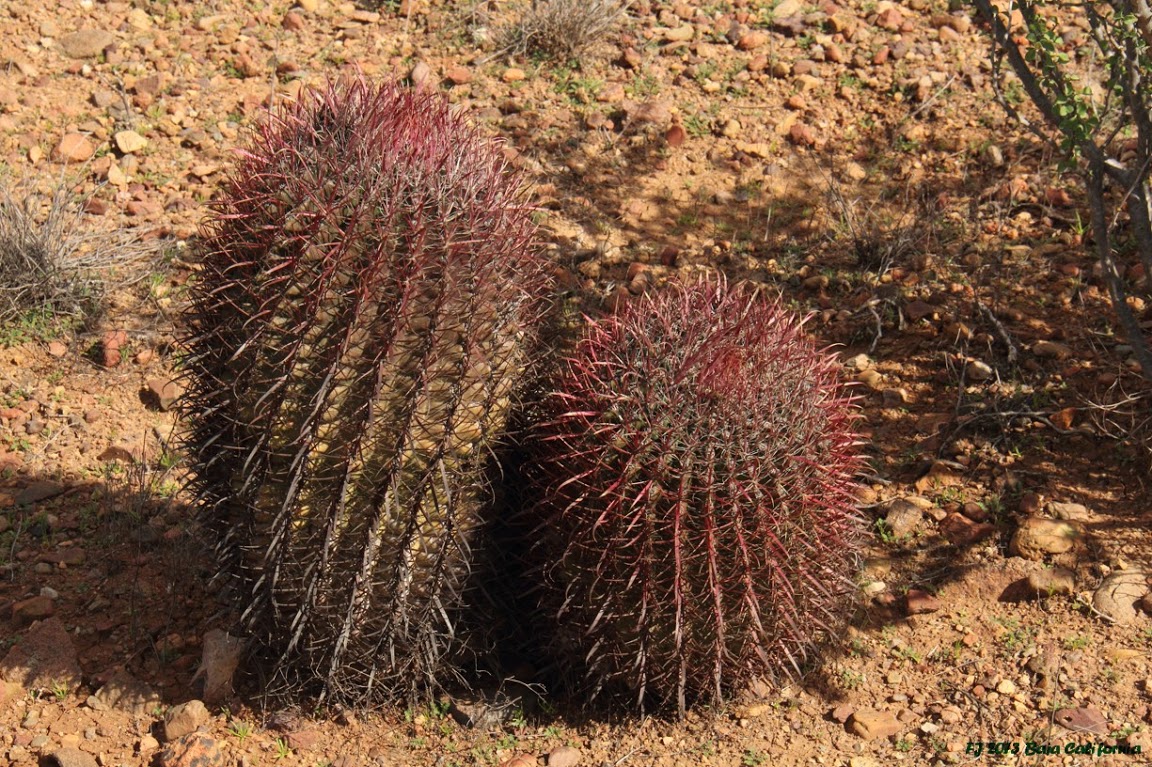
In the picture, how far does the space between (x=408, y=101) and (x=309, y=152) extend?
29 centimetres

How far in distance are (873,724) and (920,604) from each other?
542mm

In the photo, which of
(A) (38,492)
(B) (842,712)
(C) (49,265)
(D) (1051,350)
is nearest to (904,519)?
(B) (842,712)

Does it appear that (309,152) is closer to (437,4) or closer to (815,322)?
(815,322)

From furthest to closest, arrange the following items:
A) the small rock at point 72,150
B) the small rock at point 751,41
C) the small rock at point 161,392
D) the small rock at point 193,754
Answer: the small rock at point 751,41, the small rock at point 72,150, the small rock at point 161,392, the small rock at point 193,754

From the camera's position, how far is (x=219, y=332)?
3.17m

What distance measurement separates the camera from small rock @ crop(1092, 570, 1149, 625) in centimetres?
384

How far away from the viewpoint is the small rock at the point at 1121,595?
12.6 ft

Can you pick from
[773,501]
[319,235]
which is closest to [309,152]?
[319,235]

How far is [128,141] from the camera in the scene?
600 cm

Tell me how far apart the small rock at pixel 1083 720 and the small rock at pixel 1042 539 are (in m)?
0.62

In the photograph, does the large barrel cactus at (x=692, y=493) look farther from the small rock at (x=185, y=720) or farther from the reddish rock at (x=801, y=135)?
the reddish rock at (x=801, y=135)

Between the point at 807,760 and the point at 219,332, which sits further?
the point at 807,760

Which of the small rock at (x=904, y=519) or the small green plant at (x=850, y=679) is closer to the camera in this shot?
the small green plant at (x=850, y=679)

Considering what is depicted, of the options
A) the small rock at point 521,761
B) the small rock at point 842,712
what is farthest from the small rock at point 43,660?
the small rock at point 842,712
